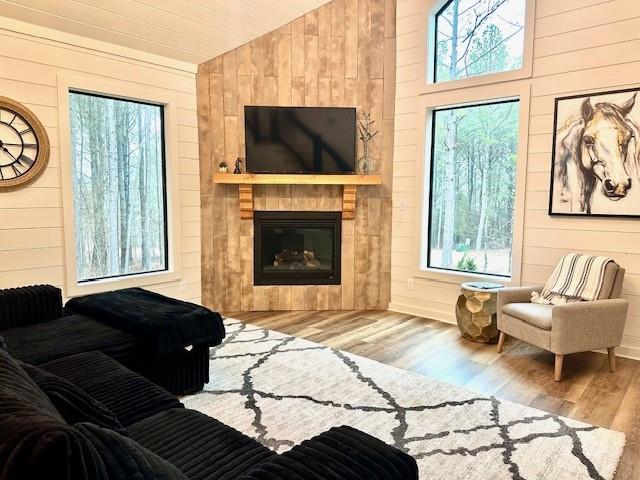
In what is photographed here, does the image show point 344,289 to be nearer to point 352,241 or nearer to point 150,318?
point 352,241

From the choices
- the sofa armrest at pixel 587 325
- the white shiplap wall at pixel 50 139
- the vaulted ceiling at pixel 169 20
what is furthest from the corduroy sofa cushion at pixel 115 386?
the vaulted ceiling at pixel 169 20

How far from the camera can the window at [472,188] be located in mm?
4469

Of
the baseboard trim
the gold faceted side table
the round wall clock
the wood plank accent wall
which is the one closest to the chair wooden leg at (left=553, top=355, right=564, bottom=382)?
the gold faceted side table

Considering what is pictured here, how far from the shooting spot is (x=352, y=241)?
5.22 m

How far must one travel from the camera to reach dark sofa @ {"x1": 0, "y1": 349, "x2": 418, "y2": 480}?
32.2 inches

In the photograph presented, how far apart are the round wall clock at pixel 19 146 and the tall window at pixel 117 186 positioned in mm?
358

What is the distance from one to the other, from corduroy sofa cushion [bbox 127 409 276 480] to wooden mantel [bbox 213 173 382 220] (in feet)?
11.0

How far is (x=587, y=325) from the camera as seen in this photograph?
10.7ft

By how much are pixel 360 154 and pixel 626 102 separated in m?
2.51

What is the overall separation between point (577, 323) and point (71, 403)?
3197mm

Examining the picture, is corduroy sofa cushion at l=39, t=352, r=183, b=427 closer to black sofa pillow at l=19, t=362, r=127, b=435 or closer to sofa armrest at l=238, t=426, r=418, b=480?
black sofa pillow at l=19, t=362, r=127, b=435

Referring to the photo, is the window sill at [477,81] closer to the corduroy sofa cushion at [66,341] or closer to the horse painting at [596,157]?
the horse painting at [596,157]

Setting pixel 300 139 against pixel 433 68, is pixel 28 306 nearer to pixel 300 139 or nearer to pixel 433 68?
pixel 300 139

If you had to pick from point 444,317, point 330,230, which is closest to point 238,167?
point 330,230
